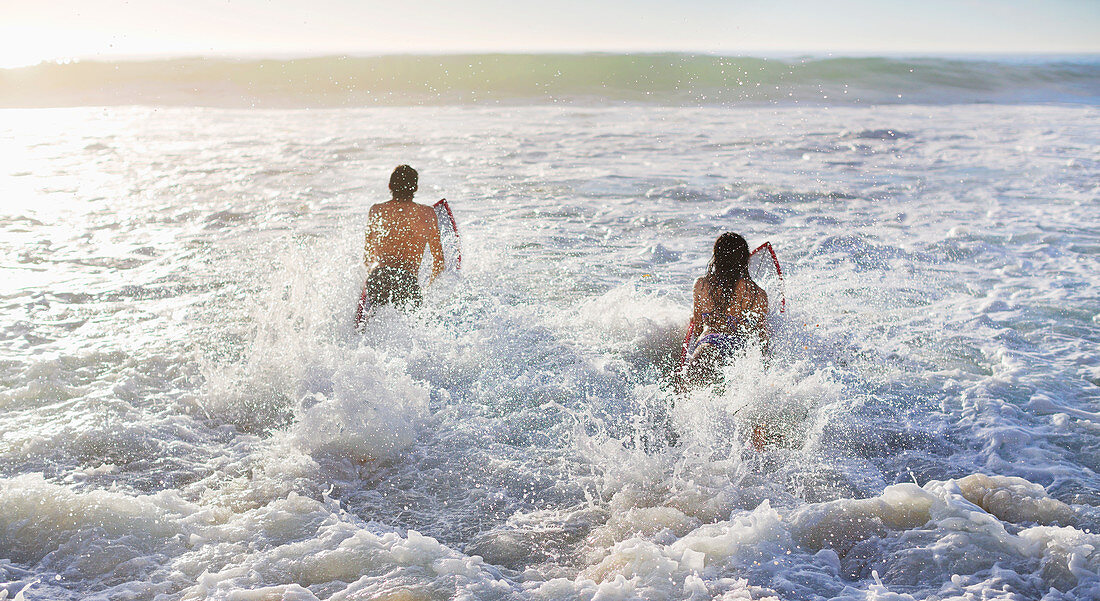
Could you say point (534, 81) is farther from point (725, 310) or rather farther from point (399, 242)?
point (725, 310)

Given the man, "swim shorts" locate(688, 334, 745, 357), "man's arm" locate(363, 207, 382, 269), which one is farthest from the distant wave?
"swim shorts" locate(688, 334, 745, 357)

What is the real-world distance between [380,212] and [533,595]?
168 inches

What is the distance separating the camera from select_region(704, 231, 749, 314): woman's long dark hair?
4.91 meters

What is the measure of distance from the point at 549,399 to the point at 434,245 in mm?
2209

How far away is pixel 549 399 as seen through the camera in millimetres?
5535

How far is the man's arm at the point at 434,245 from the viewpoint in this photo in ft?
22.6

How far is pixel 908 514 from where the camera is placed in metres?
3.89

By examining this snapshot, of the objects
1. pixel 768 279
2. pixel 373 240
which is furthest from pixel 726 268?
pixel 373 240

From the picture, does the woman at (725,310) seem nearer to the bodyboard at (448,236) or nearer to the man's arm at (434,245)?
the man's arm at (434,245)

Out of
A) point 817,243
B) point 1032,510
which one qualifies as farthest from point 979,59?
point 1032,510

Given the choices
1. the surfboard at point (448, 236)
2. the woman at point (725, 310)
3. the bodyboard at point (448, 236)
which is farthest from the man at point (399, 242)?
the woman at point (725, 310)

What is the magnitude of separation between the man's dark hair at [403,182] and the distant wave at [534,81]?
25665 mm

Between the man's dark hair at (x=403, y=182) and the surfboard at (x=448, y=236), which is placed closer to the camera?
the man's dark hair at (x=403, y=182)

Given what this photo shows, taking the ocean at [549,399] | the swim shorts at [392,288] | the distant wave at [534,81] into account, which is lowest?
the ocean at [549,399]
